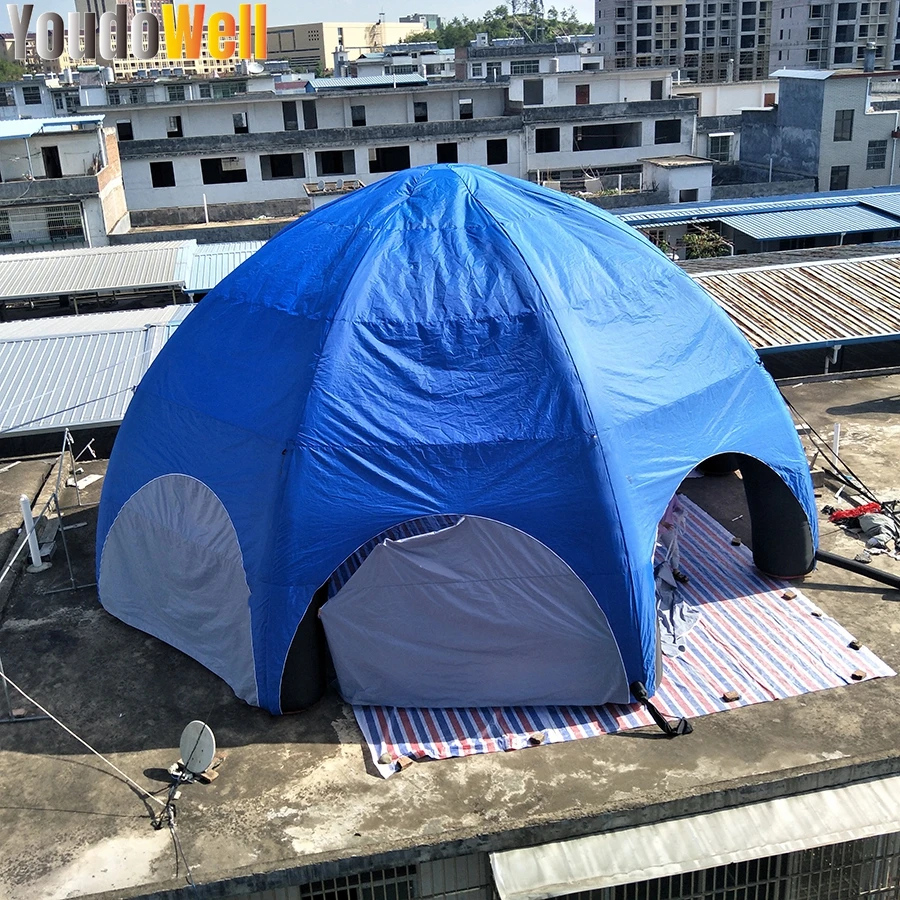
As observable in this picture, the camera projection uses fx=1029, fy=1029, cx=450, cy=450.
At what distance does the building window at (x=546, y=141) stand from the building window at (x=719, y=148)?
8192mm

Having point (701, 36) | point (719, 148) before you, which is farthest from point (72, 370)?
point (701, 36)

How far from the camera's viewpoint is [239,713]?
10.7 metres

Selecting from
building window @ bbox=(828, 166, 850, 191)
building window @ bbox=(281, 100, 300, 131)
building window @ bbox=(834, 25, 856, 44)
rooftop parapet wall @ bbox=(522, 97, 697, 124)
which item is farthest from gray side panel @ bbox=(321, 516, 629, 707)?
building window @ bbox=(834, 25, 856, 44)

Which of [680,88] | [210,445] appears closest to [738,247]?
[210,445]

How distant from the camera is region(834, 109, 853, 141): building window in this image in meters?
44.5

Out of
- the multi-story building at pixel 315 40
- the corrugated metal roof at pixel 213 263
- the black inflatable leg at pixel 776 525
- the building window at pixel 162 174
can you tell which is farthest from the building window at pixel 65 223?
the multi-story building at pixel 315 40

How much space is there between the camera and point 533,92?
5694 centimetres

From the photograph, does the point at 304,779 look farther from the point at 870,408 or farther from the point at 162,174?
the point at 162,174

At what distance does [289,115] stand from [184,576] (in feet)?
154

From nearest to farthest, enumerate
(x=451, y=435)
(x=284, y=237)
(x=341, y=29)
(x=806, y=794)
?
1. (x=806, y=794)
2. (x=451, y=435)
3. (x=284, y=237)
4. (x=341, y=29)

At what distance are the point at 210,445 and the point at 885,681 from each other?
7634 mm

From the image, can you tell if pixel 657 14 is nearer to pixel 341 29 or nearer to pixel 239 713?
pixel 341 29

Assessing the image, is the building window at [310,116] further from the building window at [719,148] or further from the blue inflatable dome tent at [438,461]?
the blue inflatable dome tent at [438,461]

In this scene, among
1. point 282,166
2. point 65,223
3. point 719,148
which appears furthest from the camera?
point 719,148
